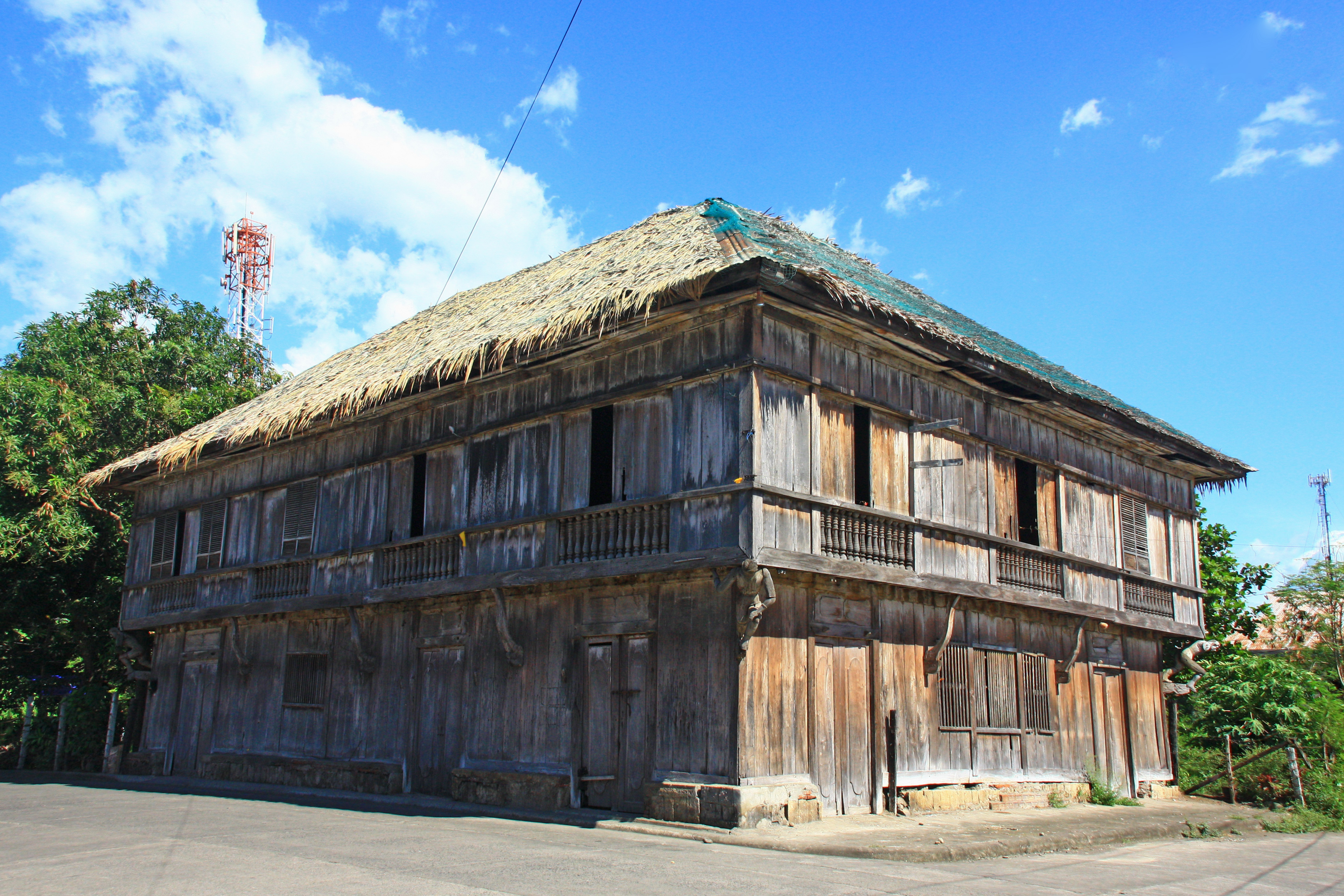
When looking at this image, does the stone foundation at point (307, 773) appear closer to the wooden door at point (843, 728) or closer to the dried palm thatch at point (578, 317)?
the dried palm thatch at point (578, 317)

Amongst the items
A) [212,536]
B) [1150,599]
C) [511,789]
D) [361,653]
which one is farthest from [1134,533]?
[212,536]

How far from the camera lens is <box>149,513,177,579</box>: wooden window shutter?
68.3 feet

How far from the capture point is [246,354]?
113 ft

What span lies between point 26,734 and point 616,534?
18.4 metres

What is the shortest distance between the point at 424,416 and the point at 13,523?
1286 centimetres

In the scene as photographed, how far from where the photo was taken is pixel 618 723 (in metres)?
12.0

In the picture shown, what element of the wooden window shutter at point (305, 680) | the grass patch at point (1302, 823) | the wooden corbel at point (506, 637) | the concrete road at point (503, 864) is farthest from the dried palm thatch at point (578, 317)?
the grass patch at point (1302, 823)

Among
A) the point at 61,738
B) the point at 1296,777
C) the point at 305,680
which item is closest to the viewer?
the point at 1296,777

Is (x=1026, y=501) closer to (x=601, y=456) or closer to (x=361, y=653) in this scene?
(x=601, y=456)

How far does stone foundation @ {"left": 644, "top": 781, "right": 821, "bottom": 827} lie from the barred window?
550 inches

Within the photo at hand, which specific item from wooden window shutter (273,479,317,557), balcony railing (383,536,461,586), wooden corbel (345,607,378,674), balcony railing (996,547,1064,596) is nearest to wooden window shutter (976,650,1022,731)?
balcony railing (996,547,1064,596)

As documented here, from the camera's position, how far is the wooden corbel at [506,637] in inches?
523

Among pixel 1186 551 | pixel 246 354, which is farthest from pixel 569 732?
pixel 246 354

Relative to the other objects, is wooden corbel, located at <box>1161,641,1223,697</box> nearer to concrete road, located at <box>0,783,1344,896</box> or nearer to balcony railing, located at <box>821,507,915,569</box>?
concrete road, located at <box>0,783,1344,896</box>
